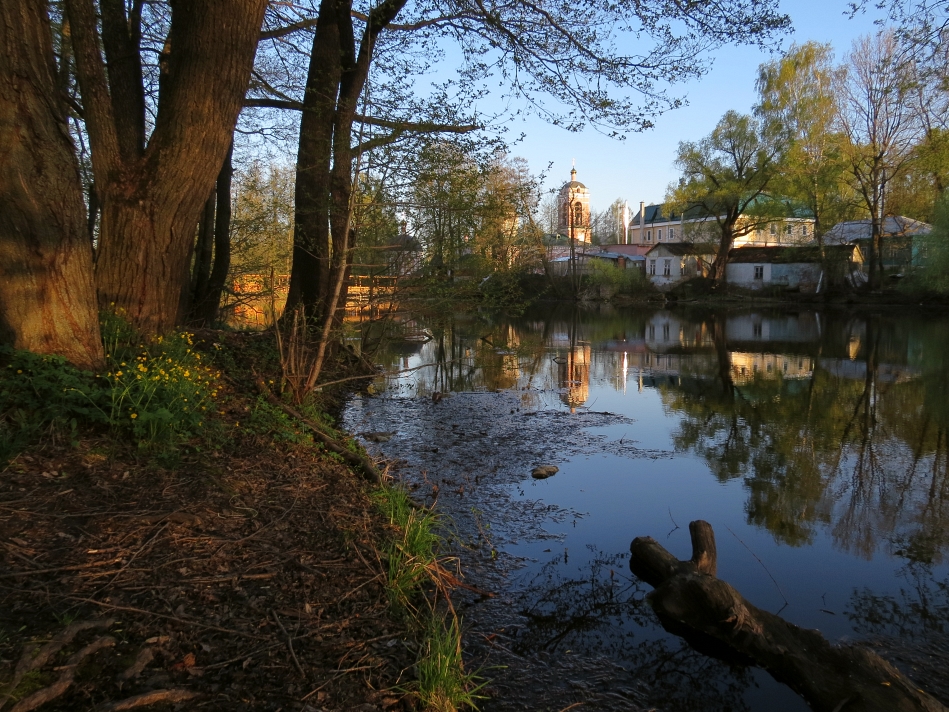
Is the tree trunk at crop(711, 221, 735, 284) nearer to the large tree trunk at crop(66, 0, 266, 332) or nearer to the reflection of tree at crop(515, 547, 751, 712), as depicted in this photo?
the large tree trunk at crop(66, 0, 266, 332)

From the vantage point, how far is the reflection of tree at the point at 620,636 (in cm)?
420

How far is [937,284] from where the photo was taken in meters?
36.2

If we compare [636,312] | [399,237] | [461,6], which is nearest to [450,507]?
[399,237]

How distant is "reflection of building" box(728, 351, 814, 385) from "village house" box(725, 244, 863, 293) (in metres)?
29.0

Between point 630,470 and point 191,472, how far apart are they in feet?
18.1

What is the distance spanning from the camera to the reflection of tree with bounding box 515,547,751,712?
4.20 m

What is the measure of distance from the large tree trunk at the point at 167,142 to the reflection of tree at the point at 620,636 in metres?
4.96

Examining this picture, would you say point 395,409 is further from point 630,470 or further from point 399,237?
point 630,470

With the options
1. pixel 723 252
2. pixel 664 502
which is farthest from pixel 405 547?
pixel 723 252

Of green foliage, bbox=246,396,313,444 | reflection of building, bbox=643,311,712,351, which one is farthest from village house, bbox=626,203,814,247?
green foliage, bbox=246,396,313,444

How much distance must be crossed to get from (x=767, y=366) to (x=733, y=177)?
3485 cm

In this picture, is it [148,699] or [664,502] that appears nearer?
[148,699]

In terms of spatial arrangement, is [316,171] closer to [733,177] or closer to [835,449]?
[835,449]

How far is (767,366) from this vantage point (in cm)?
1869
